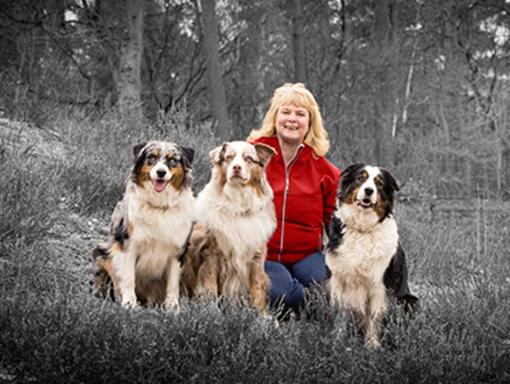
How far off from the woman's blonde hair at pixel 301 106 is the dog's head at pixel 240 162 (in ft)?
2.30

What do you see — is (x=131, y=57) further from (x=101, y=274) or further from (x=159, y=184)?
(x=159, y=184)

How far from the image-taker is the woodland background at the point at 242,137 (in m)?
4.09

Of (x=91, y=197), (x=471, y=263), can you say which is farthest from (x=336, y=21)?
(x=91, y=197)

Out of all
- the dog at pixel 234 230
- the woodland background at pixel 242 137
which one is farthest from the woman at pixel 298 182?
the woodland background at pixel 242 137

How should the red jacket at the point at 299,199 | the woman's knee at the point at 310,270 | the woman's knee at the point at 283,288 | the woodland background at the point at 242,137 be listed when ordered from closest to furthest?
the woodland background at the point at 242,137, the woman's knee at the point at 283,288, the woman's knee at the point at 310,270, the red jacket at the point at 299,199

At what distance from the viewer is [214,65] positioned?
1462cm

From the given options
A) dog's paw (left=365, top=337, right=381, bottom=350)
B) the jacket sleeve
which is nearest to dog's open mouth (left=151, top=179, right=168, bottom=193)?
the jacket sleeve

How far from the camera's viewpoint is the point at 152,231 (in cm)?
496

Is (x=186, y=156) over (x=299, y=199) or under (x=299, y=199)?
over

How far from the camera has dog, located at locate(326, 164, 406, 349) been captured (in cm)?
481

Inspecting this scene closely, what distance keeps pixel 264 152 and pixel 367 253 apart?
47.6 inches

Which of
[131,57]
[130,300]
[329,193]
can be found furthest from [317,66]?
[130,300]

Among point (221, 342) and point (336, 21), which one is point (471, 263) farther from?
point (336, 21)

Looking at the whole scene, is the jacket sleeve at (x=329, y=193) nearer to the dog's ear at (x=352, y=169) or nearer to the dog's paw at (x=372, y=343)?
the dog's ear at (x=352, y=169)
